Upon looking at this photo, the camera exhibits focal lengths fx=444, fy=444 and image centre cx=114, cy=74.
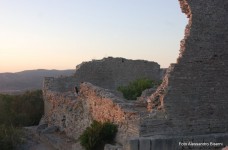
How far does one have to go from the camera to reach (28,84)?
64062 millimetres

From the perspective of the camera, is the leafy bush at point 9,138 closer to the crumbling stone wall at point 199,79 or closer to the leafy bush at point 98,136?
the leafy bush at point 98,136

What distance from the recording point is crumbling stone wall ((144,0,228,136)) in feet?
36.4

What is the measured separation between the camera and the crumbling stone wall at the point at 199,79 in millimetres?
11094

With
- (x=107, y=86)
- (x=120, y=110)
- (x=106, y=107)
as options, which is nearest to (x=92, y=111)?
(x=106, y=107)

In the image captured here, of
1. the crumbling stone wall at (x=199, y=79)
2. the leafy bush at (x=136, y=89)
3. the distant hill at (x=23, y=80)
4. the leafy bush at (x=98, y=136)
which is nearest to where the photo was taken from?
the crumbling stone wall at (x=199, y=79)

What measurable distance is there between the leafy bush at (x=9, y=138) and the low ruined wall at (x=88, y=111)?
1873 millimetres

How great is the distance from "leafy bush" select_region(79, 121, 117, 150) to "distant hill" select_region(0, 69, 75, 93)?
148 ft

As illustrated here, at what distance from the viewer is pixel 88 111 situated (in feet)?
50.0

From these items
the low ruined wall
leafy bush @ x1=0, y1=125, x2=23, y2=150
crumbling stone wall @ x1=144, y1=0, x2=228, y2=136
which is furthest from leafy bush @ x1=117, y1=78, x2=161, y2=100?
crumbling stone wall @ x1=144, y1=0, x2=228, y2=136

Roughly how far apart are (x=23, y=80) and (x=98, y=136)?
57820 mm

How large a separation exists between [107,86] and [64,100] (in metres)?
5.97

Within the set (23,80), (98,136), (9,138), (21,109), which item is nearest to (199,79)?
(98,136)

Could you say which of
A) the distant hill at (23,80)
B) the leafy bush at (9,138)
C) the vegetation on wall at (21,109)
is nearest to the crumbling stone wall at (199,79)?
the leafy bush at (9,138)

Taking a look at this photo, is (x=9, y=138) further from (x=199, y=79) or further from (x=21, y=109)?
(x=199, y=79)
